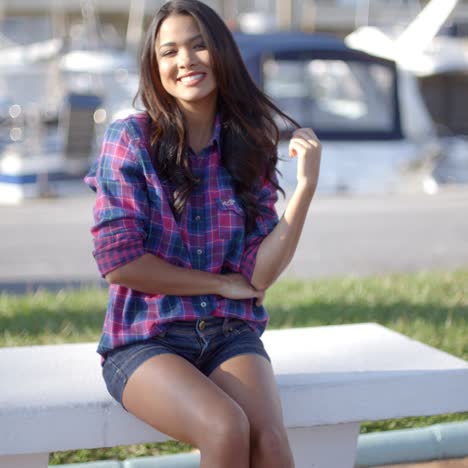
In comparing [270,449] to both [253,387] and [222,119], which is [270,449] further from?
[222,119]

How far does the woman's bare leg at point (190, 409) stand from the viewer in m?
2.59

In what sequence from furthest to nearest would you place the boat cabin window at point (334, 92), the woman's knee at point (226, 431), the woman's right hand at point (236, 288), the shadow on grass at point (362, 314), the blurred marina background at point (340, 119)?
the boat cabin window at point (334, 92)
the blurred marina background at point (340, 119)
the shadow on grass at point (362, 314)
the woman's right hand at point (236, 288)
the woman's knee at point (226, 431)

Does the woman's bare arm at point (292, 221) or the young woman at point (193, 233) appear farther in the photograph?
the woman's bare arm at point (292, 221)

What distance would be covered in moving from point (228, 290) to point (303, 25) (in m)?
33.7

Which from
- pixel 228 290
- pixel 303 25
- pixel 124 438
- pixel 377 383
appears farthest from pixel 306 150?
pixel 303 25

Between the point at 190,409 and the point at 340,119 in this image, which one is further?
the point at 340,119

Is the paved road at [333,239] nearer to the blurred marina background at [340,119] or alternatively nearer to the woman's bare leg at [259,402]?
the blurred marina background at [340,119]

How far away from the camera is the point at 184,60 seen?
304 centimetres

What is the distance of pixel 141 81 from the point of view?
124 inches

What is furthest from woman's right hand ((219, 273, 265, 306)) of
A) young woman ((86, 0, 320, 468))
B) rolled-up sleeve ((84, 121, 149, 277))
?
rolled-up sleeve ((84, 121, 149, 277))

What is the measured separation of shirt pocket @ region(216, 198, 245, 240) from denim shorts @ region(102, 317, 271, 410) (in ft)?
0.85

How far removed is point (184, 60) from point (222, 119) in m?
0.26

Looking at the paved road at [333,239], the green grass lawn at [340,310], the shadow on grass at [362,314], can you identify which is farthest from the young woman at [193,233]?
the paved road at [333,239]

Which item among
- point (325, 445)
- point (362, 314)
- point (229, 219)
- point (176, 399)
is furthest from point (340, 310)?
point (176, 399)
